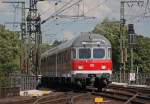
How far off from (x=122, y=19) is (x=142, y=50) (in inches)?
1931

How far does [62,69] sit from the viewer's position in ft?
118

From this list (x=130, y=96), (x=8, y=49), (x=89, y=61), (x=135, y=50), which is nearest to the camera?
(x=130, y=96)

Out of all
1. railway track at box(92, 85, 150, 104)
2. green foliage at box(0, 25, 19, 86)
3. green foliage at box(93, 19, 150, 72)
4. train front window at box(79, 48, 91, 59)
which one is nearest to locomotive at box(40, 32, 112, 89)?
train front window at box(79, 48, 91, 59)

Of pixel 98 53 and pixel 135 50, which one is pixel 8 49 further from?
pixel 98 53

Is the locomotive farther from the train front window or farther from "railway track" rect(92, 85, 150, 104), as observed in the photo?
"railway track" rect(92, 85, 150, 104)

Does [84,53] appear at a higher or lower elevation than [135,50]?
lower

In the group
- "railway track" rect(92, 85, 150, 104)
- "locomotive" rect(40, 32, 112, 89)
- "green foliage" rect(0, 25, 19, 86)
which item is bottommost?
"railway track" rect(92, 85, 150, 104)

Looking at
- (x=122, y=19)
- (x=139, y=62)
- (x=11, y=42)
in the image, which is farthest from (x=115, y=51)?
(x=122, y=19)

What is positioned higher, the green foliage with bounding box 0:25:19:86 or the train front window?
the green foliage with bounding box 0:25:19:86

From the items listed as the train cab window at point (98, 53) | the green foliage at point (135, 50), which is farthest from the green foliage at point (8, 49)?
the train cab window at point (98, 53)

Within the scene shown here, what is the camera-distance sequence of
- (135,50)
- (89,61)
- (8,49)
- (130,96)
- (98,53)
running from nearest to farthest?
(130,96)
(89,61)
(98,53)
(8,49)
(135,50)

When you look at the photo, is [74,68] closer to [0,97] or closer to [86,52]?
[86,52]

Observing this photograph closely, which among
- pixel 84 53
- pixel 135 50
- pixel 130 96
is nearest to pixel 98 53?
pixel 84 53

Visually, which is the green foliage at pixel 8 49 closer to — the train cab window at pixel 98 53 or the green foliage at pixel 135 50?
the green foliage at pixel 135 50
